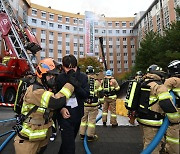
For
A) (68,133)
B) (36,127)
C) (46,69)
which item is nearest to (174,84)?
(68,133)

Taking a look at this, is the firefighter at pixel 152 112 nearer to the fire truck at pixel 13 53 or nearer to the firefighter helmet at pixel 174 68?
the firefighter helmet at pixel 174 68

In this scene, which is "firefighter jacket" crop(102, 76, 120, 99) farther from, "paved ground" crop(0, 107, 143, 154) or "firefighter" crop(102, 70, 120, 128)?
"paved ground" crop(0, 107, 143, 154)

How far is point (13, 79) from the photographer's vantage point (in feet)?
34.7

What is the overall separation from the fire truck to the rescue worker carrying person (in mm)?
8228

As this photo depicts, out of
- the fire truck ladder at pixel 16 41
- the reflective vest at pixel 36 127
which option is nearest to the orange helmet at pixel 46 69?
the reflective vest at pixel 36 127

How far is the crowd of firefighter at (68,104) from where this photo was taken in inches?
85.0

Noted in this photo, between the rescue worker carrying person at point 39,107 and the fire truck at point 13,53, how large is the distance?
8228mm

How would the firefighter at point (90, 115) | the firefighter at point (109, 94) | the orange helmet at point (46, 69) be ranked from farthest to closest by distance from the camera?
the firefighter at point (109, 94), the firefighter at point (90, 115), the orange helmet at point (46, 69)

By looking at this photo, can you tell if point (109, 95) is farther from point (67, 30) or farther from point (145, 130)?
point (67, 30)

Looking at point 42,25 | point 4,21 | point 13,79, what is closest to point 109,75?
point 13,79

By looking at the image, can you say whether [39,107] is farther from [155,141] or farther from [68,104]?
[155,141]

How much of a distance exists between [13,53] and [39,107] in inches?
368

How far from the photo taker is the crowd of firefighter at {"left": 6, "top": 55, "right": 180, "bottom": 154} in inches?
85.0

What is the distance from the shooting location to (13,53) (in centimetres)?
1068
